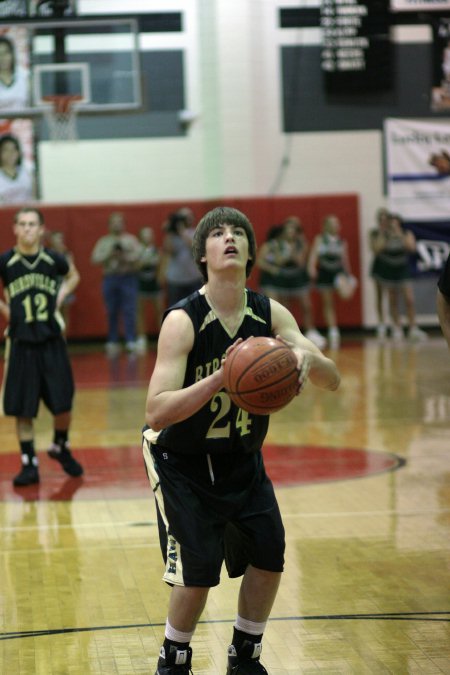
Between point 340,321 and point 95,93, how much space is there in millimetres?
5198

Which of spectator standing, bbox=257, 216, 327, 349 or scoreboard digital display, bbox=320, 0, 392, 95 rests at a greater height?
scoreboard digital display, bbox=320, 0, 392, 95

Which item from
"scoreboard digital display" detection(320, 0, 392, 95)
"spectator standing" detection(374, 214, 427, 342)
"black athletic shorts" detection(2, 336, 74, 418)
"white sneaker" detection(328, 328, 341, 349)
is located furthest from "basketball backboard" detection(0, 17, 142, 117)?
"black athletic shorts" detection(2, 336, 74, 418)

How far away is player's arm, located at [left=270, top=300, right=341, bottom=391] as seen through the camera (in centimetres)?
333

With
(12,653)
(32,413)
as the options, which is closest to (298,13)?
(32,413)

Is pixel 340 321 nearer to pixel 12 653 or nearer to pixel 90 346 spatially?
pixel 90 346


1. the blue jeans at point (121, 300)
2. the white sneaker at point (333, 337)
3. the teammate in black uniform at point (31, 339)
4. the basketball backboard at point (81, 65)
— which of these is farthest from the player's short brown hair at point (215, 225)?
the white sneaker at point (333, 337)

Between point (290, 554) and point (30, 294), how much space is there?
2685mm

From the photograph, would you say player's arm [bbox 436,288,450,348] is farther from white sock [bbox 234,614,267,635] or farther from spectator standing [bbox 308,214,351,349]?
spectator standing [bbox 308,214,351,349]

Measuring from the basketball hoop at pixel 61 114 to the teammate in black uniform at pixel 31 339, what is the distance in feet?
26.5

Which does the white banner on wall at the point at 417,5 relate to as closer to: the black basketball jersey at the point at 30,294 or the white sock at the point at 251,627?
the black basketball jersey at the point at 30,294

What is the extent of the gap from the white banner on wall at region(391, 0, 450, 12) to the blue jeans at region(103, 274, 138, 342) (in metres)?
5.69

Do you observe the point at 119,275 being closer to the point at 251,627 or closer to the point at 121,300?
the point at 121,300

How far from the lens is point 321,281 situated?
16562 millimetres

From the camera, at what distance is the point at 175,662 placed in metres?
3.54
